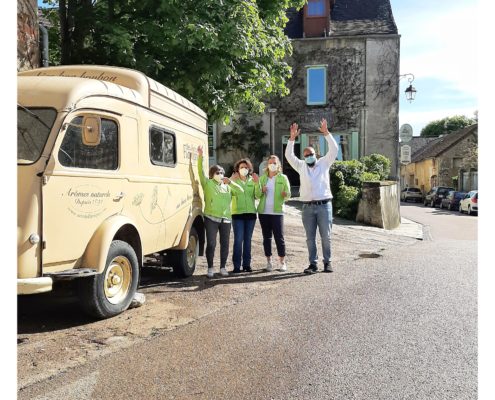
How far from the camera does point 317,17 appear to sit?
26734 mm

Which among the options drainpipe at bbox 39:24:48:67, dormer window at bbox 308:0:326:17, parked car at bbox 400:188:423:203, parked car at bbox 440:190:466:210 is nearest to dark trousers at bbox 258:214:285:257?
drainpipe at bbox 39:24:48:67

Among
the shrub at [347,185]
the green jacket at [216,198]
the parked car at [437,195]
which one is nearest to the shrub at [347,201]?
the shrub at [347,185]

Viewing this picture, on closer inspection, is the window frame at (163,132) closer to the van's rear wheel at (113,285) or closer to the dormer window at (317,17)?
the van's rear wheel at (113,285)

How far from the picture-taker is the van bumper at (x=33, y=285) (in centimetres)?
456

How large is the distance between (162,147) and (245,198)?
1.96m

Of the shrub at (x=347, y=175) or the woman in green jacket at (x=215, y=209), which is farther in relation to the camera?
the shrub at (x=347, y=175)

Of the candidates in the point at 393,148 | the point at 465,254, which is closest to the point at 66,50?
the point at 465,254

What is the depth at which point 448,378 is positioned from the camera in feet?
12.6

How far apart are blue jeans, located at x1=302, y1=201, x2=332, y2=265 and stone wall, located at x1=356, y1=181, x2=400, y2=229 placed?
7.97m

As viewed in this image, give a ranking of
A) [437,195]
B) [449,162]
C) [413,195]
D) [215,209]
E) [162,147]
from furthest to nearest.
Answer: [449,162]
[413,195]
[437,195]
[215,209]
[162,147]

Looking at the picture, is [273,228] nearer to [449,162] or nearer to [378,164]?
[378,164]

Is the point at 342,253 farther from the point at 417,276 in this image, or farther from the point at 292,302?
the point at 292,302

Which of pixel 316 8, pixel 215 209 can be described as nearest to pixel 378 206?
pixel 215 209

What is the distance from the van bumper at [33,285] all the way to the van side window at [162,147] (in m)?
2.38
